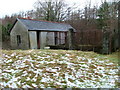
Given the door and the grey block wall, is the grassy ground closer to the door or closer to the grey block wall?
the door

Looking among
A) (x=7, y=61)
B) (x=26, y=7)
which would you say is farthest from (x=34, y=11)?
(x=7, y=61)

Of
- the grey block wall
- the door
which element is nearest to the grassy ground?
the door

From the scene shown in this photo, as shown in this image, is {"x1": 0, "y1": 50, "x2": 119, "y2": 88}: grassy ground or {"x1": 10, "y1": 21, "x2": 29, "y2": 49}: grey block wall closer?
{"x1": 0, "y1": 50, "x2": 119, "y2": 88}: grassy ground

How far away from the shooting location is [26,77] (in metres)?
3.56

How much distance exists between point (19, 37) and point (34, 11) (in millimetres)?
9739

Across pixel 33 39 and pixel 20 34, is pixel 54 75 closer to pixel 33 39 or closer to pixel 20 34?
pixel 33 39

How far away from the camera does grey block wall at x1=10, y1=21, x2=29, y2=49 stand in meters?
12.6

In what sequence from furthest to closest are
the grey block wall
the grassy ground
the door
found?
the grey block wall < the door < the grassy ground

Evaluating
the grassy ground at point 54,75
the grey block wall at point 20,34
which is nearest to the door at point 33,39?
the grey block wall at point 20,34

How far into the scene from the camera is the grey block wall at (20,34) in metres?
12.6

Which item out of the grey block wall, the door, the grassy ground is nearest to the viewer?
the grassy ground

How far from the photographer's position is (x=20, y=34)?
43.2 ft

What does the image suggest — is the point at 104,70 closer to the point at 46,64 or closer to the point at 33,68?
the point at 46,64

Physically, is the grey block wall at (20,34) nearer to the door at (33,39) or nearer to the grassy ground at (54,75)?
the door at (33,39)
